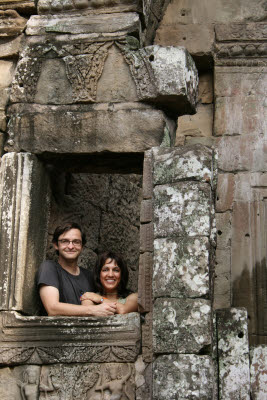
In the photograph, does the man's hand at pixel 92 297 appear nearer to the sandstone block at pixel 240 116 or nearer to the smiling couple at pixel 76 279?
the smiling couple at pixel 76 279

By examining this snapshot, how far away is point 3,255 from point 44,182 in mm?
786

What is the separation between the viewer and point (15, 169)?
710cm

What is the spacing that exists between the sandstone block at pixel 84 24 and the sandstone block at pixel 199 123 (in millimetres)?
1644

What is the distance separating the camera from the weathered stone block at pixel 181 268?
6.22 m

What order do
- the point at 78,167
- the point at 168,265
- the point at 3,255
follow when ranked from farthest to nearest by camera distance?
1. the point at 78,167
2. the point at 3,255
3. the point at 168,265

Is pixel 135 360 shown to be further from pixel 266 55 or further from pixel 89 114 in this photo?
pixel 266 55

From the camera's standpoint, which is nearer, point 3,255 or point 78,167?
point 3,255

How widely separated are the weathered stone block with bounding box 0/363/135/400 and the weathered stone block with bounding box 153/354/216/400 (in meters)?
0.36

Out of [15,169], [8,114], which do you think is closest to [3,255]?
[15,169]

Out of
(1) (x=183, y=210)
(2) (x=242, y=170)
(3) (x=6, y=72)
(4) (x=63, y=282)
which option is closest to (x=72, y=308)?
(4) (x=63, y=282)

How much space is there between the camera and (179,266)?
6293 mm

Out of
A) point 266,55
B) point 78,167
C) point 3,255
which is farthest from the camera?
point 266,55

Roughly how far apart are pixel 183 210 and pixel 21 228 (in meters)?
1.38

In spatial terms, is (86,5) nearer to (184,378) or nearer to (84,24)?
(84,24)
